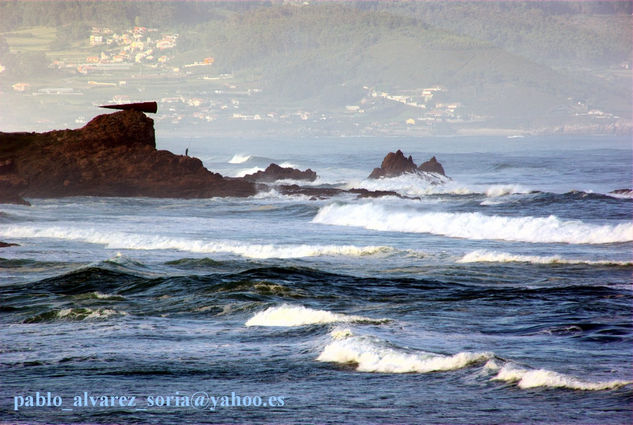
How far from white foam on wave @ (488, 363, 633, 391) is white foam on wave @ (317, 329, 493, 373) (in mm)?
965

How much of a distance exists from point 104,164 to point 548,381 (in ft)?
159

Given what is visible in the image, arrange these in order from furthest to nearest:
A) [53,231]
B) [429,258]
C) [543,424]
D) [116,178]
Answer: [116,178]
[53,231]
[429,258]
[543,424]

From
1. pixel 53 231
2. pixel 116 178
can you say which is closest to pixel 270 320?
pixel 53 231

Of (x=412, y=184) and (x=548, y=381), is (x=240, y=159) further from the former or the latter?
(x=548, y=381)

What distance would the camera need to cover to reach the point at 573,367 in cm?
1306

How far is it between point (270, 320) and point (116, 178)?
41201 millimetres

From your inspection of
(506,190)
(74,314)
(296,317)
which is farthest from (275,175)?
(296,317)

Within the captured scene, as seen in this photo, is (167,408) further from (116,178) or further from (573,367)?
(116,178)

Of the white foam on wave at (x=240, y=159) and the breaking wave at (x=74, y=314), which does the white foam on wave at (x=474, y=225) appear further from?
the white foam on wave at (x=240, y=159)

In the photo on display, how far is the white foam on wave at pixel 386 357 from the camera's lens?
13188 millimetres

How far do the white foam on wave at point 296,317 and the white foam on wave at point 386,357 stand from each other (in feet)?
8.09

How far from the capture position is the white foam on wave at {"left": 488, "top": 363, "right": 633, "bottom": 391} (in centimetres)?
1177

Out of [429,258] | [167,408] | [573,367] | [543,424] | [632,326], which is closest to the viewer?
[543,424]

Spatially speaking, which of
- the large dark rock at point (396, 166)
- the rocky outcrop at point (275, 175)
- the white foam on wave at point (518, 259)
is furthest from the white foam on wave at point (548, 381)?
the large dark rock at point (396, 166)
